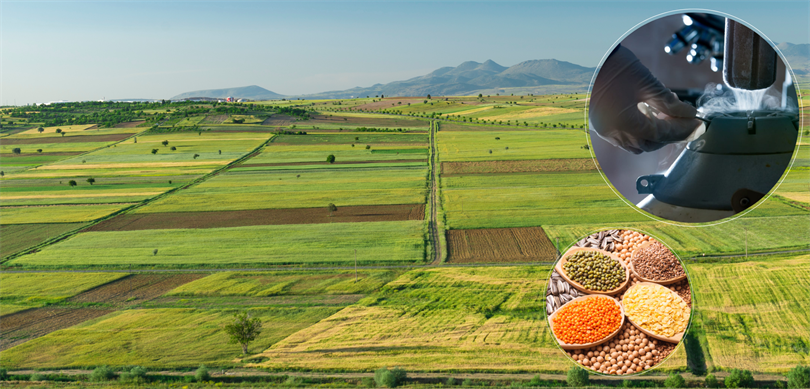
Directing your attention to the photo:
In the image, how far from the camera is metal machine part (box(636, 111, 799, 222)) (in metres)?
3.43

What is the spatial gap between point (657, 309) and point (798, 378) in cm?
1963

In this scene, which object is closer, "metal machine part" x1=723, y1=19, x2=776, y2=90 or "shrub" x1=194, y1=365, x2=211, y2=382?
"metal machine part" x1=723, y1=19, x2=776, y2=90

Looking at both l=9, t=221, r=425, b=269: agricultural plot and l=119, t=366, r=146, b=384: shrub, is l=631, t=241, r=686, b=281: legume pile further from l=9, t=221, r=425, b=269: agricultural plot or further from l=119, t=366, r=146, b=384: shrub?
l=9, t=221, r=425, b=269: agricultural plot

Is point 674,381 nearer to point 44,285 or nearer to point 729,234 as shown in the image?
point 729,234

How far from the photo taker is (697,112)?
3.55 m

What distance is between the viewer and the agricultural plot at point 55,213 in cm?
5566

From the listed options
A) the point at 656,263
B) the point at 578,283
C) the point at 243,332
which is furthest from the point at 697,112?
the point at 243,332

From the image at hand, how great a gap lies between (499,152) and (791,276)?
189ft

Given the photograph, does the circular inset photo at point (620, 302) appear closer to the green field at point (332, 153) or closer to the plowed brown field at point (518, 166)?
the plowed brown field at point (518, 166)

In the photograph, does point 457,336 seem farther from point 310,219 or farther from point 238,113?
point 238,113

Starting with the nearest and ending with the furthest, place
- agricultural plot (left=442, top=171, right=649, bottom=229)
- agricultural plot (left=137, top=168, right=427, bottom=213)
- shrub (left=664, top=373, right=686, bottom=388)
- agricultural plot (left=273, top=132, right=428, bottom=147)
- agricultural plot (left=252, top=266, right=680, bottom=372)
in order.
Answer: shrub (left=664, top=373, right=686, bottom=388), agricultural plot (left=252, top=266, right=680, bottom=372), agricultural plot (left=442, top=171, right=649, bottom=229), agricultural plot (left=137, top=168, right=427, bottom=213), agricultural plot (left=273, top=132, right=428, bottom=147)

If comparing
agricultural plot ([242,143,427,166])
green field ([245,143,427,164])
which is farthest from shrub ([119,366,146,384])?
green field ([245,143,427,164])

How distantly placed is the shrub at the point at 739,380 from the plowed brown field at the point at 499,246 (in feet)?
56.3

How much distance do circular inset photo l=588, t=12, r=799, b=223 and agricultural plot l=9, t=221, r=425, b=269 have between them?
36073mm
